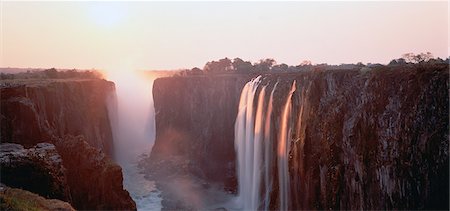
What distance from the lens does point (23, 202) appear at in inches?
533

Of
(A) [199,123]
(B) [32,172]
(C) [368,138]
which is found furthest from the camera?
(A) [199,123]

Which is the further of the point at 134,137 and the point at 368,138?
the point at 134,137

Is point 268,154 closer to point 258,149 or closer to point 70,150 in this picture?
point 258,149

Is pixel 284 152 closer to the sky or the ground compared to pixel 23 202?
closer to the ground

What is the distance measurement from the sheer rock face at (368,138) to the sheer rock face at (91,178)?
1081cm

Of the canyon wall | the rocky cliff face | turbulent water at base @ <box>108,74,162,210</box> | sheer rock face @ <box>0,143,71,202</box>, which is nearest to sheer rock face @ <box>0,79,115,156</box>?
the canyon wall

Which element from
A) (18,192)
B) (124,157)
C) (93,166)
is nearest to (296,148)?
(93,166)

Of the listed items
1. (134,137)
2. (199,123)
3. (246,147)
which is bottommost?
(134,137)

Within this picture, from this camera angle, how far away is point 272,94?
31.9 metres

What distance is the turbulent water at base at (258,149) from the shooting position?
29.6 metres

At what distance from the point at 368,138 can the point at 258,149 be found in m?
15.6

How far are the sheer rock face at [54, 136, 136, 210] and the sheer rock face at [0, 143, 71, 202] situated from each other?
474cm

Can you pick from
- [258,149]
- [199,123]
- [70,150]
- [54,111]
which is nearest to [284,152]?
[258,149]

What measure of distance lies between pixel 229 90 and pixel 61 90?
17722mm
